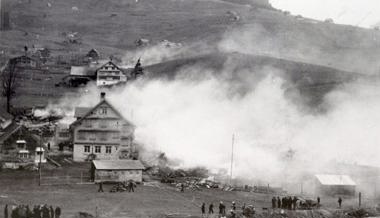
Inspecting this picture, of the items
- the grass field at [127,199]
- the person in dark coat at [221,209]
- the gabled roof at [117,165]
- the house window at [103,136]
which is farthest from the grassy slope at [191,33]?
the person in dark coat at [221,209]

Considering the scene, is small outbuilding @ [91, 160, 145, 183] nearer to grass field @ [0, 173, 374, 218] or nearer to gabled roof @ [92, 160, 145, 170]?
gabled roof @ [92, 160, 145, 170]

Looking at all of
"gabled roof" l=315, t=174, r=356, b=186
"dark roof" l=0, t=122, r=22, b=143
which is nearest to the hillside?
"dark roof" l=0, t=122, r=22, b=143

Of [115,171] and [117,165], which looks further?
[117,165]

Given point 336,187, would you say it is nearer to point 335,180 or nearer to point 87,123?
point 335,180

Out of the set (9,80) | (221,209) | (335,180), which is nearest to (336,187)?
(335,180)

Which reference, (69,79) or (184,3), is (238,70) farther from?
(184,3)
